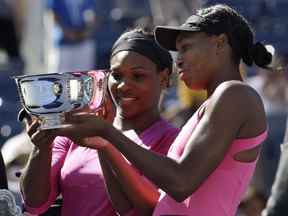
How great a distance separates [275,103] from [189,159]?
629 centimetres

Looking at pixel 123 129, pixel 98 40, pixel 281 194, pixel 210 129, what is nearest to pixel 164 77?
pixel 123 129

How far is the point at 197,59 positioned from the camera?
3.80m

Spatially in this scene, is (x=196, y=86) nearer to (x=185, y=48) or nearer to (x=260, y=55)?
(x=185, y=48)

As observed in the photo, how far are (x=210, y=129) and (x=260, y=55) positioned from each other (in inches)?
18.1

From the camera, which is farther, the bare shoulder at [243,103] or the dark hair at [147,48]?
the dark hair at [147,48]

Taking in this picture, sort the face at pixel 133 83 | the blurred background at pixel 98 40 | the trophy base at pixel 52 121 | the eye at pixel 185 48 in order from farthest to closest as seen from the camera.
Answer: the blurred background at pixel 98 40 → the face at pixel 133 83 → the eye at pixel 185 48 → the trophy base at pixel 52 121

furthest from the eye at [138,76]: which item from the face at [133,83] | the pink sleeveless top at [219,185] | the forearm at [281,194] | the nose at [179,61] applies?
the forearm at [281,194]

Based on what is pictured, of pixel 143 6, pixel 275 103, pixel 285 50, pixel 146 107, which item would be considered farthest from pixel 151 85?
pixel 143 6

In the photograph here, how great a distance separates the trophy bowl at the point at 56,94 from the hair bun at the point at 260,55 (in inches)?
24.2

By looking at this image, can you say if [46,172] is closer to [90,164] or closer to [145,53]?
[90,164]

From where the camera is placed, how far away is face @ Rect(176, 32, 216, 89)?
3.80 meters

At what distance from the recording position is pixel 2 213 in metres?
3.86

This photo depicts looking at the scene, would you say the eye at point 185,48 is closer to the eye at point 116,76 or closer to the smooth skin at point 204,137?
the smooth skin at point 204,137

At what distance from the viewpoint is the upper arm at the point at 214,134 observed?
11.8 ft
